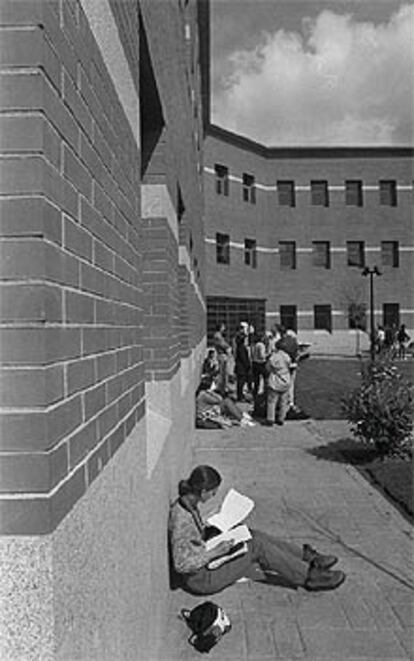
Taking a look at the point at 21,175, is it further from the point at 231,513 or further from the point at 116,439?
the point at 231,513

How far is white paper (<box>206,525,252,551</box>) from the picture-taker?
207 inches

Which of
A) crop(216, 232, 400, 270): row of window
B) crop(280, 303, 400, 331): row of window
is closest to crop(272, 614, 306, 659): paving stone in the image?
crop(280, 303, 400, 331): row of window

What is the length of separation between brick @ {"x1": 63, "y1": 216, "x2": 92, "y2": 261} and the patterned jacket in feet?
9.99

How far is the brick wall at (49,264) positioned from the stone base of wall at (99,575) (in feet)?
0.26

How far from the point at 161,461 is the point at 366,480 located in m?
5.23

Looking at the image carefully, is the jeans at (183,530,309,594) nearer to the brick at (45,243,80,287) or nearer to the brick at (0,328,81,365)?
the brick at (45,243,80,287)

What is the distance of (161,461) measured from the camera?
4.54 metres

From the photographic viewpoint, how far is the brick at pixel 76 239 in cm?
186

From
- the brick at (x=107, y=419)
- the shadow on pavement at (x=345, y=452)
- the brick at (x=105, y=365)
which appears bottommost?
the shadow on pavement at (x=345, y=452)

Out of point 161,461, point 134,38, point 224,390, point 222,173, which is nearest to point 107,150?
point 134,38

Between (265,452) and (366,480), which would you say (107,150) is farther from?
(265,452)

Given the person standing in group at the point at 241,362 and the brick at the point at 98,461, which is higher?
the brick at the point at 98,461

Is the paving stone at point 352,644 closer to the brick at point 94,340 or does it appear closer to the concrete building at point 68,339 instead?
the concrete building at point 68,339

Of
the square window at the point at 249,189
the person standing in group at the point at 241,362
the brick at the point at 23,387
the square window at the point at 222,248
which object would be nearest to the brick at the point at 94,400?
the brick at the point at 23,387
